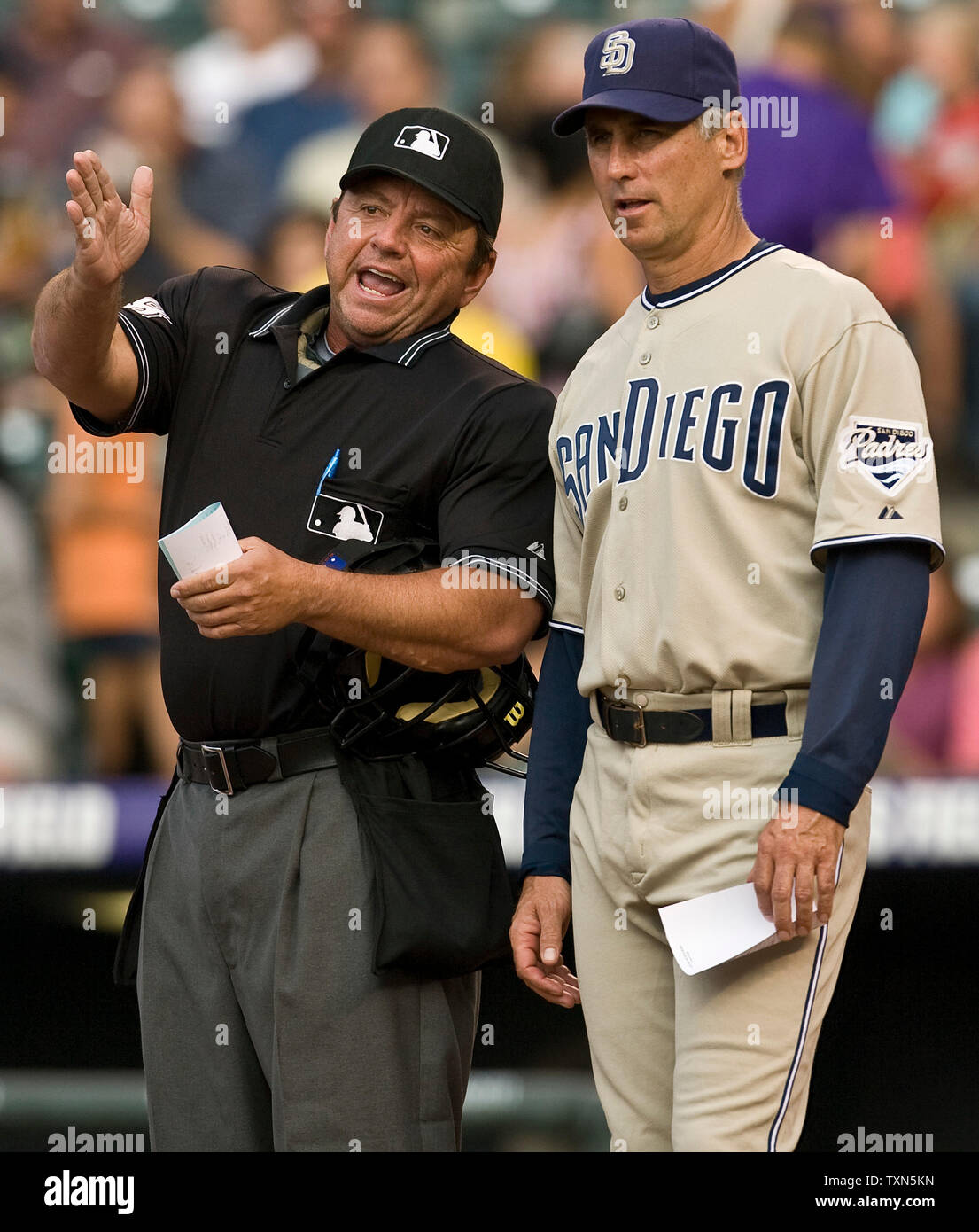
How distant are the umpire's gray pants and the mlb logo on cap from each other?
884 millimetres

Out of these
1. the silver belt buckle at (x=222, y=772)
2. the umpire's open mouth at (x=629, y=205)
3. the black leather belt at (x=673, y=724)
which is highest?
the umpire's open mouth at (x=629, y=205)

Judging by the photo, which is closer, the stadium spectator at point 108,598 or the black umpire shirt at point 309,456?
the black umpire shirt at point 309,456

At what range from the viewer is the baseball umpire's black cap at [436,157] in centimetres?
220

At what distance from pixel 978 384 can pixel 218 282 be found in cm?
226

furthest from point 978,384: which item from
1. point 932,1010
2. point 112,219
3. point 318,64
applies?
point 112,219

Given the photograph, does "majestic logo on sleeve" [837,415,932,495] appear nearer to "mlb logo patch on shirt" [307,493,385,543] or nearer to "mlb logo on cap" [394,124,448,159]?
"mlb logo patch on shirt" [307,493,385,543]

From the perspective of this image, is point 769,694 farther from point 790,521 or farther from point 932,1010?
point 932,1010

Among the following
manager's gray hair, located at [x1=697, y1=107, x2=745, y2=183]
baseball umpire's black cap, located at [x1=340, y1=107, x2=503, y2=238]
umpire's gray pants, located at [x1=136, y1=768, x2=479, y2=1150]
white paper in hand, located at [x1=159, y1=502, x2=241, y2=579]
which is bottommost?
umpire's gray pants, located at [x1=136, y1=768, x2=479, y2=1150]

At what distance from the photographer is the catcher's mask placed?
2.11m

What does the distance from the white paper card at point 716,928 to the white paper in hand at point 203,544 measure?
0.67m

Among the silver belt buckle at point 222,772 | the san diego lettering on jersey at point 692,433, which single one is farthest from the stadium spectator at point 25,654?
the san diego lettering on jersey at point 692,433

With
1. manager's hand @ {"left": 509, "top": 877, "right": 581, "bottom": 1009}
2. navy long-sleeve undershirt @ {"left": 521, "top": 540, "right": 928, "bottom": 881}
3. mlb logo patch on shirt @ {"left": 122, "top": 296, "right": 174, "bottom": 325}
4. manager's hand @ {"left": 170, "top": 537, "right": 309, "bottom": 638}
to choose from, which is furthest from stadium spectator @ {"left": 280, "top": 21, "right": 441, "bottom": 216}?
navy long-sleeve undershirt @ {"left": 521, "top": 540, "right": 928, "bottom": 881}

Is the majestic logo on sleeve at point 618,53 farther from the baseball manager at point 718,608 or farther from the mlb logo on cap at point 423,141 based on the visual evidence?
the mlb logo on cap at point 423,141

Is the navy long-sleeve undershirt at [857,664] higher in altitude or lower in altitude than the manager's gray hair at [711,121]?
lower
